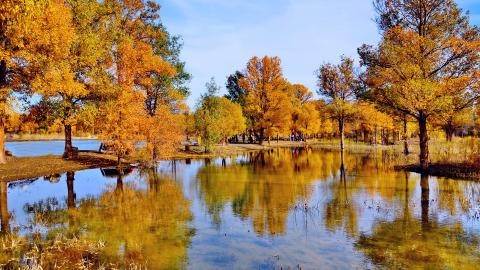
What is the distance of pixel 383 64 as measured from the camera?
39.5m

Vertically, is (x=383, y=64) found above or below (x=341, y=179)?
above

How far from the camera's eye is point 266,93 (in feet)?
303

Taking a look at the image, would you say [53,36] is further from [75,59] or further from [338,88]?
A: [338,88]

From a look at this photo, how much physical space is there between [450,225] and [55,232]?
1747 cm

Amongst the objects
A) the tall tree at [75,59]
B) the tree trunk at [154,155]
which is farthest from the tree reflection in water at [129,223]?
the tree trunk at [154,155]

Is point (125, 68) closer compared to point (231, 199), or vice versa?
point (231, 199)

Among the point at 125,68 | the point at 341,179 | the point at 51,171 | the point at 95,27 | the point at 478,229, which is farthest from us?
the point at 95,27

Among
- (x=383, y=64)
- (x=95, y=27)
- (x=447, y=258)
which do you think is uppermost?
(x=95, y=27)

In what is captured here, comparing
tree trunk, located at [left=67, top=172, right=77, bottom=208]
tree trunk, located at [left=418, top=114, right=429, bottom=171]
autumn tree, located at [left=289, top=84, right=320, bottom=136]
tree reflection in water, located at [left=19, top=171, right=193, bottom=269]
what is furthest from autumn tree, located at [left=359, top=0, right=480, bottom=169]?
autumn tree, located at [left=289, top=84, right=320, bottom=136]

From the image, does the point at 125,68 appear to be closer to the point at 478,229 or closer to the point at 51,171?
the point at 51,171

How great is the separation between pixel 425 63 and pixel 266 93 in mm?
56119

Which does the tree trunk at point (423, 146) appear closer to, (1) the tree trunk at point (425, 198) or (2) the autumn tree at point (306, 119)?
(1) the tree trunk at point (425, 198)

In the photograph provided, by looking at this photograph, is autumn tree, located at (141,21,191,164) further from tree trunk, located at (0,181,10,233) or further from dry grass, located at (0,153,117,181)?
tree trunk, located at (0,181,10,233)

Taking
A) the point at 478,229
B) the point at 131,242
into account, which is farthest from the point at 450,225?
the point at 131,242
